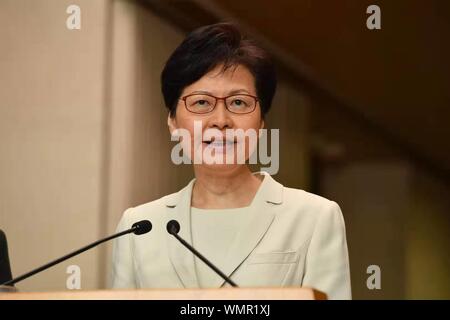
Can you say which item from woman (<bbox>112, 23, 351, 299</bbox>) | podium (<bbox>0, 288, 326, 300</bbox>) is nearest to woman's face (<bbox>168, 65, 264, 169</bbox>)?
woman (<bbox>112, 23, 351, 299</bbox>)

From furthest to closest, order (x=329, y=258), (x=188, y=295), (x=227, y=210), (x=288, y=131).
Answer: (x=288, y=131)
(x=227, y=210)
(x=329, y=258)
(x=188, y=295)

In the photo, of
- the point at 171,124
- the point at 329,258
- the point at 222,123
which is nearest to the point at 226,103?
the point at 222,123

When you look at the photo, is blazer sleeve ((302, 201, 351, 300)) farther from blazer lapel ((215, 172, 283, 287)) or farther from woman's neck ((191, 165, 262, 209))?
woman's neck ((191, 165, 262, 209))

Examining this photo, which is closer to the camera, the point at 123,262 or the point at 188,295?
the point at 188,295

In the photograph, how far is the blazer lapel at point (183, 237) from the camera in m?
3.26

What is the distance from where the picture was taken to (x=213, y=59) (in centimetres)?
341

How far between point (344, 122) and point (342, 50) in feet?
0.92

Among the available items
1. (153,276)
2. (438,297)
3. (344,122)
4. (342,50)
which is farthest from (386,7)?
(153,276)

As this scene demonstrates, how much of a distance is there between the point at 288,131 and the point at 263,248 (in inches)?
19.3

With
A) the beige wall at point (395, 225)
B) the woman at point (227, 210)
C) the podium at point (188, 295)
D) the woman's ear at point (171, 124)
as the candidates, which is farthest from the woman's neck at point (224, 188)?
the podium at point (188, 295)

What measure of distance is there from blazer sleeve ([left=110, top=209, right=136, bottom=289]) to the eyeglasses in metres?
0.51

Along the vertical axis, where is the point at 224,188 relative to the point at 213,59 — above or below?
below

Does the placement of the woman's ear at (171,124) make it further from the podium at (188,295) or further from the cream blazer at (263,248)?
the podium at (188,295)

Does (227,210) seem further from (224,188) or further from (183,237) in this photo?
(183,237)
